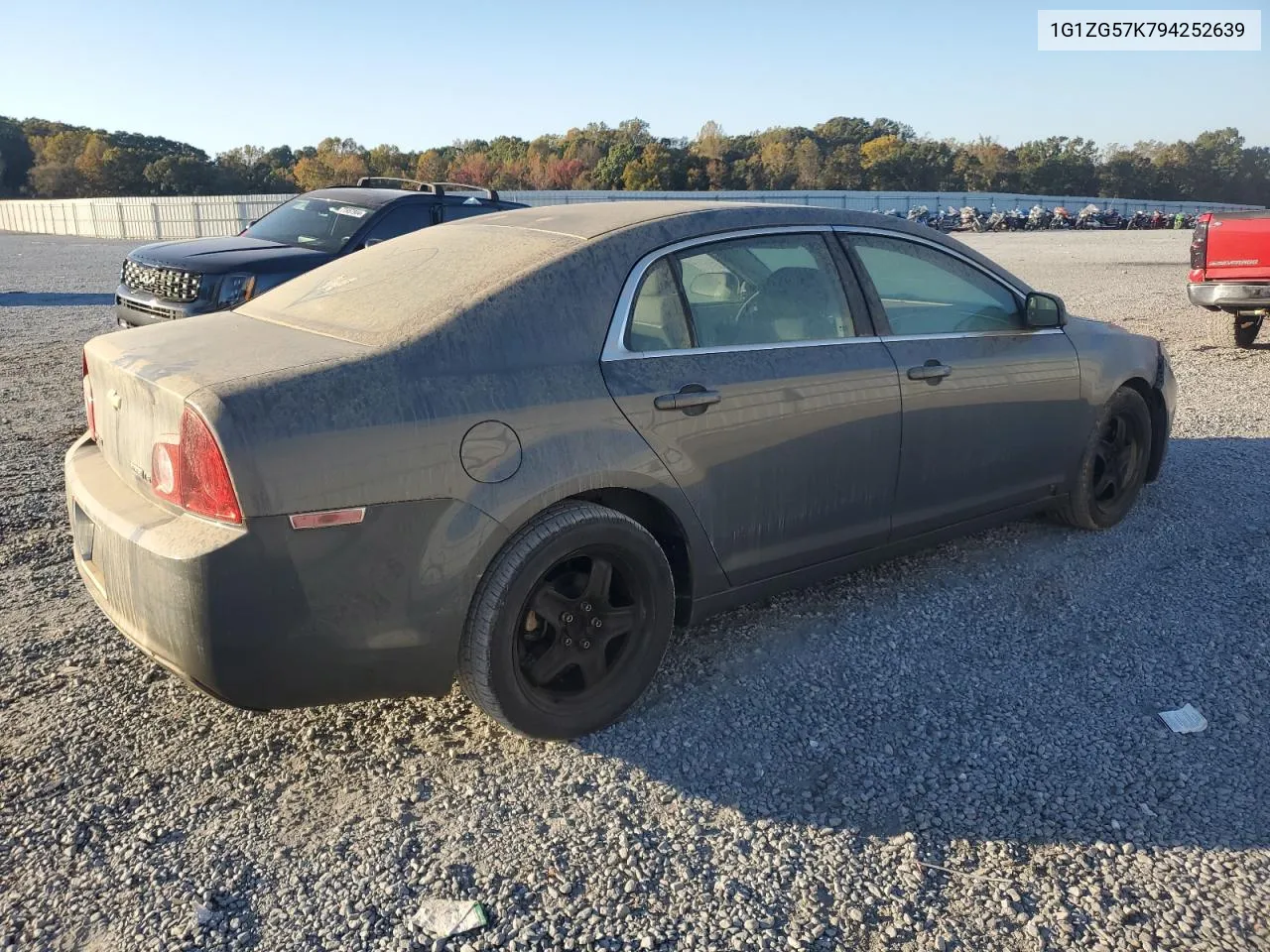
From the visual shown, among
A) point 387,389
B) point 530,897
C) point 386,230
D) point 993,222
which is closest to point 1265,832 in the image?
point 530,897

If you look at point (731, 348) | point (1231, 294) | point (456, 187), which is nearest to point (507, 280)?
point (731, 348)

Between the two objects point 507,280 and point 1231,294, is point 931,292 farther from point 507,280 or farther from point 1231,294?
point 1231,294

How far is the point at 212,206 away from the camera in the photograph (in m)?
36.8

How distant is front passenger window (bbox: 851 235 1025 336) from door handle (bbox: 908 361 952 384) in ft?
0.51

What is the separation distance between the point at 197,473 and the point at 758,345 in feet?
6.30

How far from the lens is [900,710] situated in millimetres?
3402

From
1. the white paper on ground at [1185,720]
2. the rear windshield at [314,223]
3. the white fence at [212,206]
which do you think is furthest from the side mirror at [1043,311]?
the white fence at [212,206]

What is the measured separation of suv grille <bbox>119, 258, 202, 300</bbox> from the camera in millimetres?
8125

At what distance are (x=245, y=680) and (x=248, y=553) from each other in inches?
14.7

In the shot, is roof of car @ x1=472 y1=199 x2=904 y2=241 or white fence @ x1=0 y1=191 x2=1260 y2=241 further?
white fence @ x1=0 y1=191 x2=1260 y2=241

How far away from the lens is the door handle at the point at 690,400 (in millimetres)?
3270

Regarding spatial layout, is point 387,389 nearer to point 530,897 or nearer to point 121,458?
point 121,458

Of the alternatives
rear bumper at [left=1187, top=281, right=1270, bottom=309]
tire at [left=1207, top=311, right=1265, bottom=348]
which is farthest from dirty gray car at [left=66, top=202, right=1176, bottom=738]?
tire at [left=1207, top=311, right=1265, bottom=348]

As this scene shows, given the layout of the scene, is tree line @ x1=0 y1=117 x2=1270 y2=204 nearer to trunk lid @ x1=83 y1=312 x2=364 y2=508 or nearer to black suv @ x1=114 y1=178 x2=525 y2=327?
black suv @ x1=114 y1=178 x2=525 y2=327
